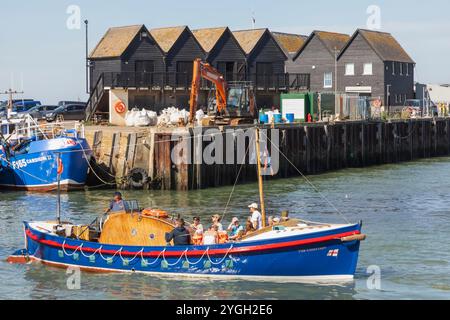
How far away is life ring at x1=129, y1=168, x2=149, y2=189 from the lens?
153 feet

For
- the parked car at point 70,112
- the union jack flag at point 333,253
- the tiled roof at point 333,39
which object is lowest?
the union jack flag at point 333,253

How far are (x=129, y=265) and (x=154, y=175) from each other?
68.7 ft

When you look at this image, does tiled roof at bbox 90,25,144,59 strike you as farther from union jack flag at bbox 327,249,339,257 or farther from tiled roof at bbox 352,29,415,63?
union jack flag at bbox 327,249,339,257

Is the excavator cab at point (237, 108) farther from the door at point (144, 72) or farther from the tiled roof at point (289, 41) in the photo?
the tiled roof at point (289, 41)

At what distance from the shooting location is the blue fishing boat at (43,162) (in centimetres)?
4666

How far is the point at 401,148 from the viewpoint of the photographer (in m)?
70.6

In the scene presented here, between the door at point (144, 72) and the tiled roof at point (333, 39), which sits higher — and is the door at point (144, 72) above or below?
below

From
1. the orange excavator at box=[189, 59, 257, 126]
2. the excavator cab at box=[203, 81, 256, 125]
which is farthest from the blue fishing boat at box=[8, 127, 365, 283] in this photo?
the excavator cab at box=[203, 81, 256, 125]

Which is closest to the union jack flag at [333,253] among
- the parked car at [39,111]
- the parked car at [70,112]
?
the parked car at [70,112]

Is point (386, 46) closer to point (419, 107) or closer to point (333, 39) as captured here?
point (333, 39)

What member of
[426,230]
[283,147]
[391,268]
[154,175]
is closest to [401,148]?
[283,147]

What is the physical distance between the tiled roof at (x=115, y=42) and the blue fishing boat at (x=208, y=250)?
141 feet

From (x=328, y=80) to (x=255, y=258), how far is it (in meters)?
68.0

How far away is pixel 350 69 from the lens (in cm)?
8950
